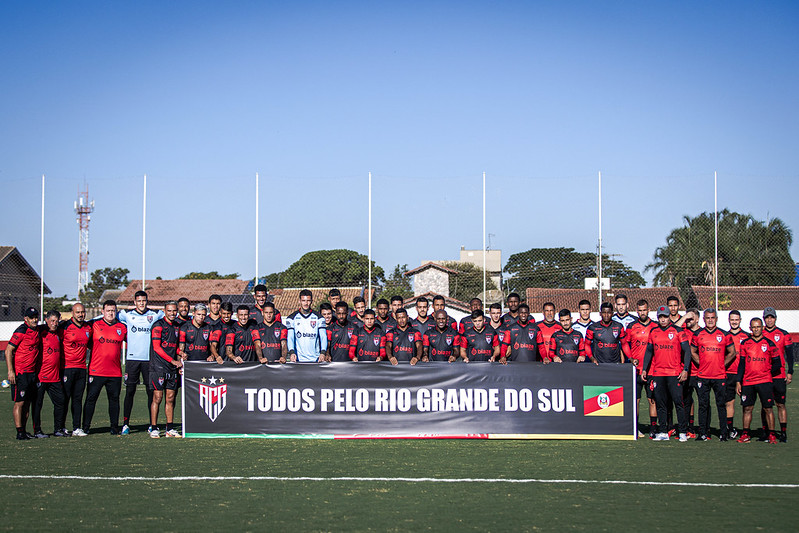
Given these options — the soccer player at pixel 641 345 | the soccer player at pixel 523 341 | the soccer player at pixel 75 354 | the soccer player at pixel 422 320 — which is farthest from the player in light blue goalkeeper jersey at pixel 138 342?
the soccer player at pixel 641 345

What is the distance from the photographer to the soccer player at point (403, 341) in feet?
34.7

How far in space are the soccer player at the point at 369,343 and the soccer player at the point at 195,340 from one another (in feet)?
6.46

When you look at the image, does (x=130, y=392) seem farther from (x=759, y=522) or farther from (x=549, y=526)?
(x=759, y=522)

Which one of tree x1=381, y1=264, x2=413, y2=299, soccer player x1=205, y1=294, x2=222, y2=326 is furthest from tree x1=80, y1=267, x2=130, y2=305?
soccer player x1=205, y1=294, x2=222, y2=326

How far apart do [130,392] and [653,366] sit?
7.20 metres

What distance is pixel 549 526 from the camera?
559 cm

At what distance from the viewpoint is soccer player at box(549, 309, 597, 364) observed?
34.4 ft

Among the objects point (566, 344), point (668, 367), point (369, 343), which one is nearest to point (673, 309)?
point (668, 367)

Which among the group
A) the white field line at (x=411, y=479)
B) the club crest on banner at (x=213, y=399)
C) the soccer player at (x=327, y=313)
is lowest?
the white field line at (x=411, y=479)

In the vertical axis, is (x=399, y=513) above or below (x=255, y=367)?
below

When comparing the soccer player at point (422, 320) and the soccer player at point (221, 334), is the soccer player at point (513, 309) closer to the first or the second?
the soccer player at point (422, 320)

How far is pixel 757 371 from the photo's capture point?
10.1m

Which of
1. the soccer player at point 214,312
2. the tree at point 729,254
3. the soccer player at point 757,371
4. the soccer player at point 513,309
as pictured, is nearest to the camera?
the soccer player at point 757,371

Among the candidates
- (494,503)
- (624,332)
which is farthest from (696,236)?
(494,503)
